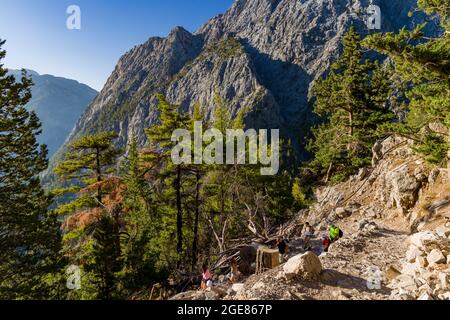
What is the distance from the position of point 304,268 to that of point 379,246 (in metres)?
5.02

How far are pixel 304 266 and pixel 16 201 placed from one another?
50.3 ft

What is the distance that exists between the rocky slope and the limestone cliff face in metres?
102

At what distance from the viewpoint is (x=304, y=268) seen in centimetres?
825

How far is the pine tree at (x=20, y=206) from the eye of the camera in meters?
15.5

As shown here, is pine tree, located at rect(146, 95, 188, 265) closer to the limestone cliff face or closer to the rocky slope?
the rocky slope

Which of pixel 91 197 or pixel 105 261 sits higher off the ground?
pixel 91 197

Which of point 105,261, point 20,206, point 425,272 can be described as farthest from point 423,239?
point 20,206

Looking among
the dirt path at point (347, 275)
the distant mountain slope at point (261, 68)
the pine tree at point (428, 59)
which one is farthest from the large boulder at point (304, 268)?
the distant mountain slope at point (261, 68)

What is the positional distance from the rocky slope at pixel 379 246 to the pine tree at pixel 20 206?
1108 centimetres

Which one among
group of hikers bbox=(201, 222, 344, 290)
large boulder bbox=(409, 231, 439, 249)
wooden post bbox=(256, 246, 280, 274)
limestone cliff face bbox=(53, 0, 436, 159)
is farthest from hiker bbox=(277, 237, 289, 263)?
limestone cliff face bbox=(53, 0, 436, 159)

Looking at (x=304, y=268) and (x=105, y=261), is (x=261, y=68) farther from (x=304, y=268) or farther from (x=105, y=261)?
(x=304, y=268)

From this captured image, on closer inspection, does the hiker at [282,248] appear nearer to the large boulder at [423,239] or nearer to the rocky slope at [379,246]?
the rocky slope at [379,246]

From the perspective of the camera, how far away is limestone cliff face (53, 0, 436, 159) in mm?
137625
